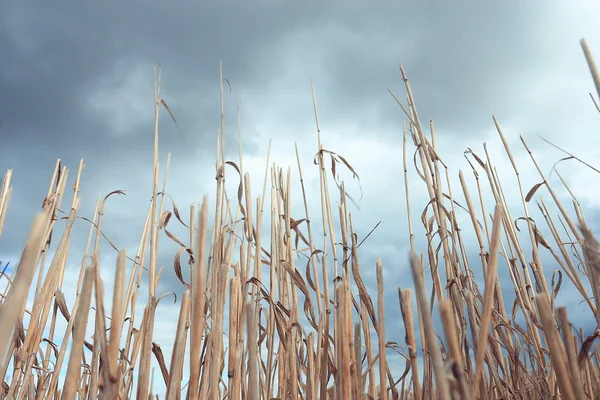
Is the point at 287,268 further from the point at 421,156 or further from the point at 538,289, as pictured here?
the point at 538,289

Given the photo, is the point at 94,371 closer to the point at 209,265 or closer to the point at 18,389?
the point at 209,265

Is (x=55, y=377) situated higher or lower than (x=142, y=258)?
lower

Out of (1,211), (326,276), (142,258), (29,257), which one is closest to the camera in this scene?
(29,257)

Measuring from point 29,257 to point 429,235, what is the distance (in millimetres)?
Answer: 1154

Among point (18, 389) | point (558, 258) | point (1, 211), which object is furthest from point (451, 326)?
point (1, 211)

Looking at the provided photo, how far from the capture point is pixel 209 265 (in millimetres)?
1279

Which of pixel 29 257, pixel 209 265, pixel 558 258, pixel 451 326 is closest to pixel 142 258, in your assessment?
pixel 209 265

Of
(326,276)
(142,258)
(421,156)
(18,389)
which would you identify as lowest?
(18,389)

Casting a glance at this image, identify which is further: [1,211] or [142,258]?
[1,211]

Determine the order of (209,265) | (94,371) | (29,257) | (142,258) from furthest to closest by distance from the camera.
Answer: (142,258) → (209,265) → (94,371) → (29,257)

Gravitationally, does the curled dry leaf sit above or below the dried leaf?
below

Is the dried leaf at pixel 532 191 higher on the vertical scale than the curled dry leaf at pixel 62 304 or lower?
higher

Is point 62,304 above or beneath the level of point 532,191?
beneath

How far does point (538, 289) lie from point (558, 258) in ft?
0.37
